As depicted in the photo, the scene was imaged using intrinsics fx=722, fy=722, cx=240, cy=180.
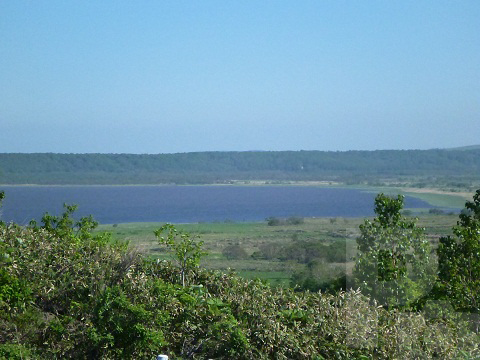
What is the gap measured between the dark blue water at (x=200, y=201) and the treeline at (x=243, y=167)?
203 cm

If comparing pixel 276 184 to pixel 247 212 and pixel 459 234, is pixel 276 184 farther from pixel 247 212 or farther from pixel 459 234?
pixel 459 234

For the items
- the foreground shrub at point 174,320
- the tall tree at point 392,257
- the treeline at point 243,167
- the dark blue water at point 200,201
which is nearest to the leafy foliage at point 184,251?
the foreground shrub at point 174,320

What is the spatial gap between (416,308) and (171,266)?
10.9 ft

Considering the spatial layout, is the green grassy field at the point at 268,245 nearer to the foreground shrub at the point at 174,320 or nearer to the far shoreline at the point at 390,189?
the foreground shrub at the point at 174,320

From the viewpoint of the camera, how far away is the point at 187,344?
6.59 meters

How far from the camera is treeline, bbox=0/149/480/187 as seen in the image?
73.1 m

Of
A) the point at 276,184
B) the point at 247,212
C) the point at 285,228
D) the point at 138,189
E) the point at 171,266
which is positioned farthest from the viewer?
the point at 276,184

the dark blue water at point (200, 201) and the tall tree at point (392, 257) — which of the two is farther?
the dark blue water at point (200, 201)

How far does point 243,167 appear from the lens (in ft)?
350

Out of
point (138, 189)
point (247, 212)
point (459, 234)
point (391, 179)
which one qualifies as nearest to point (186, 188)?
point (138, 189)

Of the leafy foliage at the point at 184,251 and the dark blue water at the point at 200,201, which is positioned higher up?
the leafy foliage at the point at 184,251

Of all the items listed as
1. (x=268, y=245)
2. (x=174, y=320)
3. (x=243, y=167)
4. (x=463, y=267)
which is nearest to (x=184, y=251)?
(x=174, y=320)

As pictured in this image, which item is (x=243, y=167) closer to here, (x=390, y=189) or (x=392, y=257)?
(x=390, y=189)

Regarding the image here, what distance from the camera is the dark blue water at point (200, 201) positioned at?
231 feet
